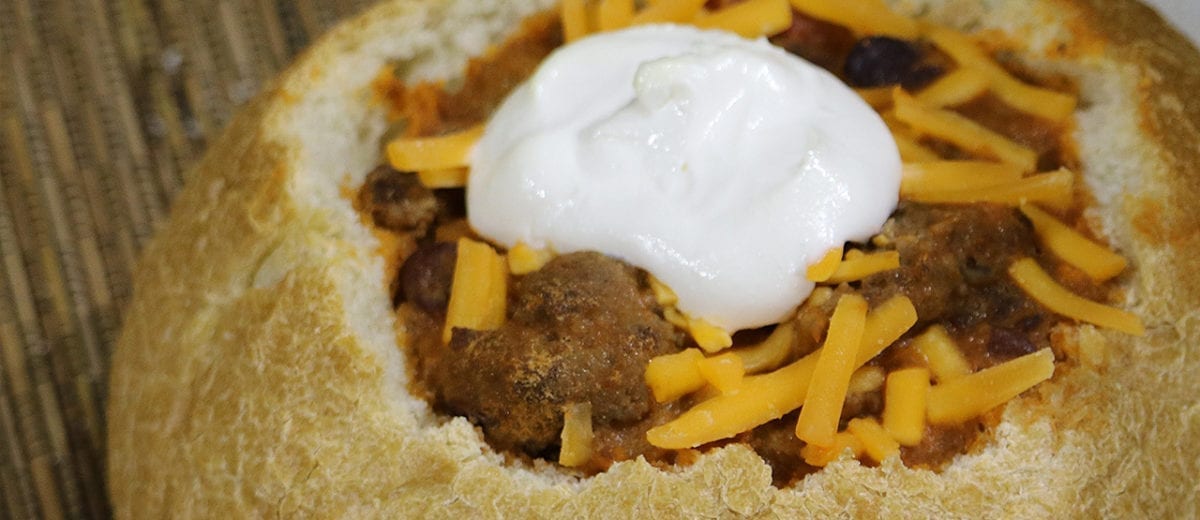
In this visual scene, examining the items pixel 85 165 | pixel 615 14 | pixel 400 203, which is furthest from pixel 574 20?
pixel 85 165

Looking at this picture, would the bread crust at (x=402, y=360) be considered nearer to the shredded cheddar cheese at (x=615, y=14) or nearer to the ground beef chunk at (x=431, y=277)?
the ground beef chunk at (x=431, y=277)

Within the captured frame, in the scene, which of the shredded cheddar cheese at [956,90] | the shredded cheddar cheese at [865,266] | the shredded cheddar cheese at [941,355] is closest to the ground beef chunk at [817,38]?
the shredded cheddar cheese at [956,90]

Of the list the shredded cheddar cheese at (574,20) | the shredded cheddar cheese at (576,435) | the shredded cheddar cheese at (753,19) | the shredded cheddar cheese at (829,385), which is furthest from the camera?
the shredded cheddar cheese at (574,20)

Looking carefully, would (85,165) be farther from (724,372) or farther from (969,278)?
(969,278)

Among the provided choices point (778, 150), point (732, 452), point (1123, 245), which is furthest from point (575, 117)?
point (1123, 245)

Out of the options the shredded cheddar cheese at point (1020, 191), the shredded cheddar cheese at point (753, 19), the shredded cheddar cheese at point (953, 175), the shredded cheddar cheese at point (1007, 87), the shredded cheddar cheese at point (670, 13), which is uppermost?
the shredded cheddar cheese at point (670, 13)

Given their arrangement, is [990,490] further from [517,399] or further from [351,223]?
[351,223]
